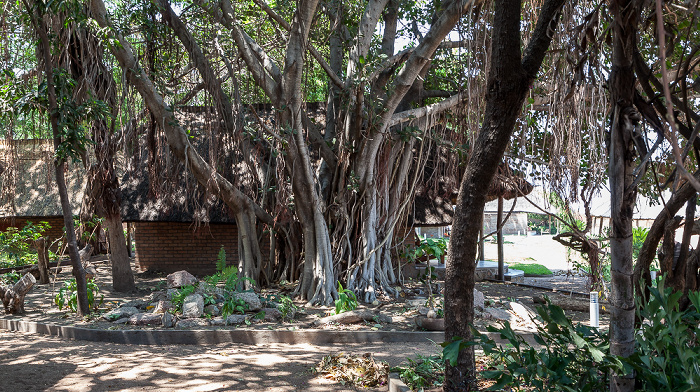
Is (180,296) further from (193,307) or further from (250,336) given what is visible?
(250,336)

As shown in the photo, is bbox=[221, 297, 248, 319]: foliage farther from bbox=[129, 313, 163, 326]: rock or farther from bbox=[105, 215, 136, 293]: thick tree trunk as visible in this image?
bbox=[105, 215, 136, 293]: thick tree trunk

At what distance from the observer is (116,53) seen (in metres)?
8.18

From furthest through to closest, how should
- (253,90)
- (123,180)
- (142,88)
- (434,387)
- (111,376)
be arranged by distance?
1. (123,180)
2. (253,90)
3. (142,88)
4. (111,376)
5. (434,387)

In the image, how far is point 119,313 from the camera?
793cm

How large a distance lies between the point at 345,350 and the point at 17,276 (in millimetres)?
6691

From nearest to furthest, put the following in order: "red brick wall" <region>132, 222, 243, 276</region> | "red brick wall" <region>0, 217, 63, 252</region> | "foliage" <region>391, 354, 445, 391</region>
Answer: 1. "foliage" <region>391, 354, 445, 391</region>
2. "red brick wall" <region>132, 222, 243, 276</region>
3. "red brick wall" <region>0, 217, 63, 252</region>

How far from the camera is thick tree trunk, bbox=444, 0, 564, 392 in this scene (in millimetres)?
3535

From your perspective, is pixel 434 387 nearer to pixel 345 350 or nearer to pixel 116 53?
pixel 345 350

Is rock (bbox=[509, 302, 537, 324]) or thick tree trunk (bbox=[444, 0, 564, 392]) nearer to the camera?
thick tree trunk (bbox=[444, 0, 564, 392])

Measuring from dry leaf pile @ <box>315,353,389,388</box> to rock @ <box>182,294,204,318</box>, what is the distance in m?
2.91

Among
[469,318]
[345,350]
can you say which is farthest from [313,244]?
[469,318]

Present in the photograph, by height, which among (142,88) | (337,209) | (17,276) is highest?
(142,88)

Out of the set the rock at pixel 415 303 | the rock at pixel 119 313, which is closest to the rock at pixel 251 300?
the rock at pixel 119 313

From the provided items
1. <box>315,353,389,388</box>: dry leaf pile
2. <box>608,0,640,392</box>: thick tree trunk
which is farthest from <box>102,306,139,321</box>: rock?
<box>608,0,640,392</box>: thick tree trunk
